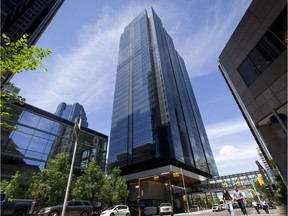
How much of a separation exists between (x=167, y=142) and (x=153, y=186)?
1924 cm

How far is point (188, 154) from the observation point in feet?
244

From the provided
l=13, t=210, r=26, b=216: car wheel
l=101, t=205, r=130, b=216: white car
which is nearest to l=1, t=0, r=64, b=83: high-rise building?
l=13, t=210, r=26, b=216: car wheel

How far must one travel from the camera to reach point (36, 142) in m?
27.6

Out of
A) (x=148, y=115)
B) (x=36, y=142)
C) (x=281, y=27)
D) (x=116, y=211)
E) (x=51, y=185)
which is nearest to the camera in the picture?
(x=281, y=27)

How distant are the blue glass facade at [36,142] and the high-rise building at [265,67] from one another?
30045 millimetres

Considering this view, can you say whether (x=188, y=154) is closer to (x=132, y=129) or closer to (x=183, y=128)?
(x=183, y=128)

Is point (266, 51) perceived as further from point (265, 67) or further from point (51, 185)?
point (51, 185)

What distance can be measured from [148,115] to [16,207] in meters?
63.4

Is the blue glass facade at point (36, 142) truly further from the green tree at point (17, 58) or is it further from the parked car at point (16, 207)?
the green tree at point (17, 58)

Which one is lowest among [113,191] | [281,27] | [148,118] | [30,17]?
[113,191]

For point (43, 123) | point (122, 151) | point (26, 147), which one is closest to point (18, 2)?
point (43, 123)

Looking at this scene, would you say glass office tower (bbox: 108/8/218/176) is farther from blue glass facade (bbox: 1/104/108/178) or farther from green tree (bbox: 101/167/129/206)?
blue glass facade (bbox: 1/104/108/178)

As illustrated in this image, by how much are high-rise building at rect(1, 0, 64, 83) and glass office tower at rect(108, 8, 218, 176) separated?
4916 cm

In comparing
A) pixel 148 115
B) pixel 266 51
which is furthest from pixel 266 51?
pixel 148 115
